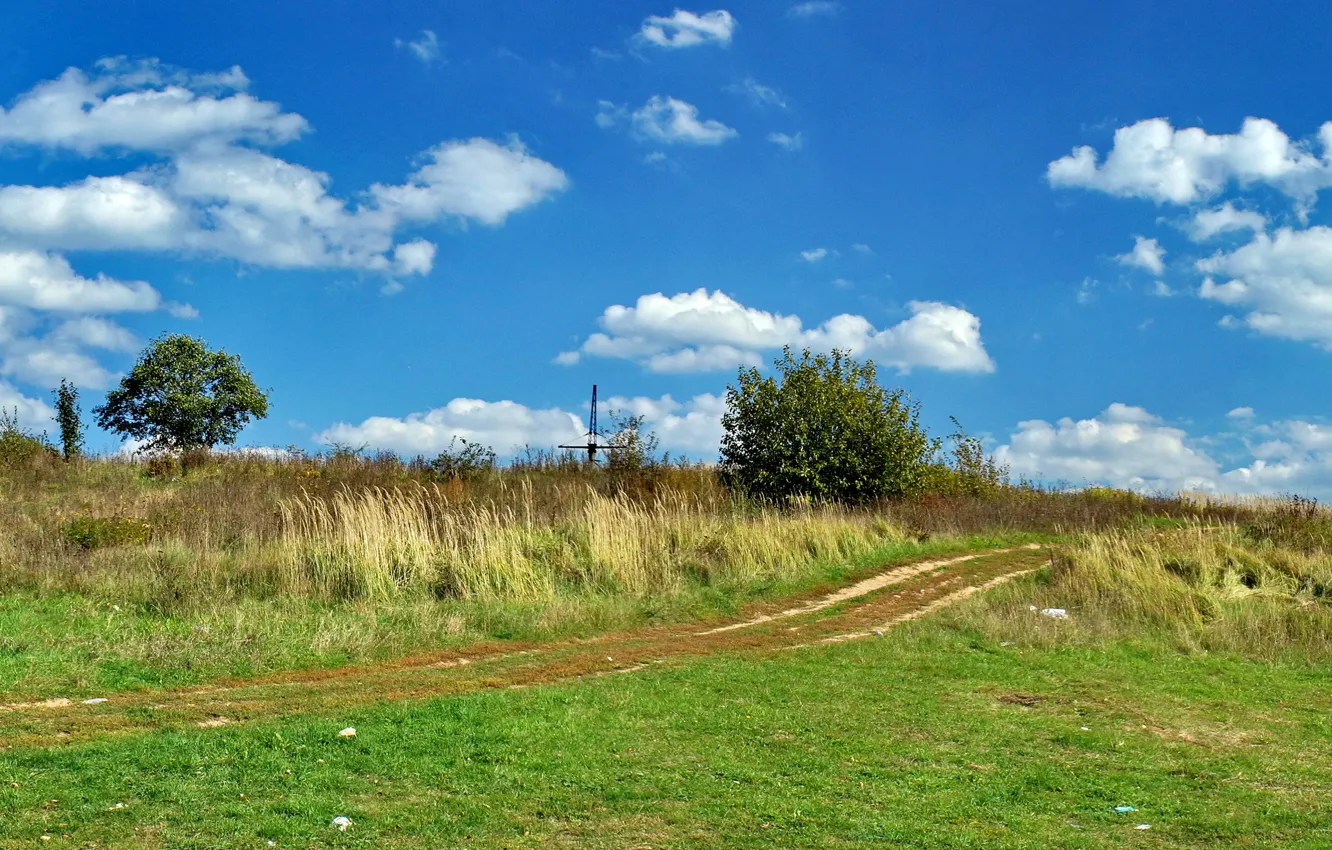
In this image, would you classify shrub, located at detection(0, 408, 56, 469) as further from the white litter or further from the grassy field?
the white litter

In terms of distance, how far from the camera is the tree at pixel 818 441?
1072 inches

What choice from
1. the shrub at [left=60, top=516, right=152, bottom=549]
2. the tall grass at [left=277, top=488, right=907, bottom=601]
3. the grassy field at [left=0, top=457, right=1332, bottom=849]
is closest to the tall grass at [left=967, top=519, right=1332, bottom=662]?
the grassy field at [left=0, top=457, right=1332, bottom=849]

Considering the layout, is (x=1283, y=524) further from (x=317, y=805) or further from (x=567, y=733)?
(x=317, y=805)

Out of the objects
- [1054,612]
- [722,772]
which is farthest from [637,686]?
[1054,612]

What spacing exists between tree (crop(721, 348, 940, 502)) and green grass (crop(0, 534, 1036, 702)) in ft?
35.5

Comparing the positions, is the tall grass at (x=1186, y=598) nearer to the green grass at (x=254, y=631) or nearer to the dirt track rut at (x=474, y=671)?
the dirt track rut at (x=474, y=671)

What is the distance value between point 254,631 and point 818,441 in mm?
17823

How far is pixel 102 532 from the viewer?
1691 centimetres

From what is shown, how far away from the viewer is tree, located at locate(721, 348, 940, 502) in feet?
89.4

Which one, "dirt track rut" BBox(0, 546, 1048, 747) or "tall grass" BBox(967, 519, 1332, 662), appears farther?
"tall grass" BBox(967, 519, 1332, 662)

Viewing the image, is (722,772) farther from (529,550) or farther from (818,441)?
(818,441)

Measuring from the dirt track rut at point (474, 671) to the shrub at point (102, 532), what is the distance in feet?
26.3

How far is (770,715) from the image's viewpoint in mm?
9320

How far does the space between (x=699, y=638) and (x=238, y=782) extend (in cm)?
740
